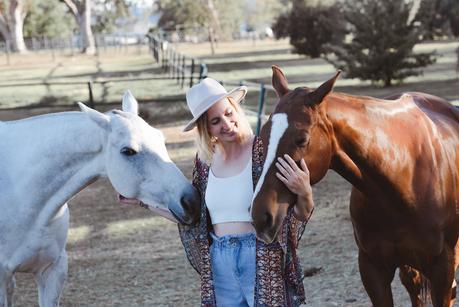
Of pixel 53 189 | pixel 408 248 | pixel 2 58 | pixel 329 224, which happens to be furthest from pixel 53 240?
pixel 2 58

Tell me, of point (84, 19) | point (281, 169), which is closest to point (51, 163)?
point (281, 169)

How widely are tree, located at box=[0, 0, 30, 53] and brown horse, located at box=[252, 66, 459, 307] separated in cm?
5040

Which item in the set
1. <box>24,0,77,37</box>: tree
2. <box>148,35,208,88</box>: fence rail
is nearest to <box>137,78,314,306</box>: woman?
<box>148,35,208,88</box>: fence rail

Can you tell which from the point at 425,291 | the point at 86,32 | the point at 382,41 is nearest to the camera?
the point at 425,291

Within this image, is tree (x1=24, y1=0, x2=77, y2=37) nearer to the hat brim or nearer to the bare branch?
the bare branch

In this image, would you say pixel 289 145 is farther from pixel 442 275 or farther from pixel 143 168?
pixel 442 275

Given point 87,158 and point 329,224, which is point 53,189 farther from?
point 329,224

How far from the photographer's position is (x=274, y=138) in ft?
7.81

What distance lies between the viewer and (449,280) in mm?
3088

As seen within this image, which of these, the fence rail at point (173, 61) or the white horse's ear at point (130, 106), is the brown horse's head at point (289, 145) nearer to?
the white horse's ear at point (130, 106)

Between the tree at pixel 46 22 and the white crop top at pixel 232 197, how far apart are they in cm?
5941

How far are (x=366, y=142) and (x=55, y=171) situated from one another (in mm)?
1462

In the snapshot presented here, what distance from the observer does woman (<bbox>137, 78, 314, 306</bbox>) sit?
2625mm

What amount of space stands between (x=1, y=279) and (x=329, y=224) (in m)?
3.93
